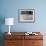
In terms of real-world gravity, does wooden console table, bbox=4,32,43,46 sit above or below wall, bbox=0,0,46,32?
below

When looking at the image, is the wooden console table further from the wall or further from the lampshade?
the wall

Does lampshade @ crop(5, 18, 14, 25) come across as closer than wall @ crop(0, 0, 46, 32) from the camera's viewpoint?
Yes

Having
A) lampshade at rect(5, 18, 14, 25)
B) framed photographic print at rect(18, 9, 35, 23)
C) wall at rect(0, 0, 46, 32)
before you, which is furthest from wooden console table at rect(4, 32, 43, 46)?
framed photographic print at rect(18, 9, 35, 23)

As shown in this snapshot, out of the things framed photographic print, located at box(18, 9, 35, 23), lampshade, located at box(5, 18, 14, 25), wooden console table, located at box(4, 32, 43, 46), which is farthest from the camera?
framed photographic print, located at box(18, 9, 35, 23)

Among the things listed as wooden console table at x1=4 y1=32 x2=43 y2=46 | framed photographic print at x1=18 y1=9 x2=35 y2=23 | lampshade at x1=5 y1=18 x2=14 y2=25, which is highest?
framed photographic print at x1=18 y1=9 x2=35 y2=23

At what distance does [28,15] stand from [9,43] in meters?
1.20

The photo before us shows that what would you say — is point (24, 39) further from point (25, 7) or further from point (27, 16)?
point (25, 7)

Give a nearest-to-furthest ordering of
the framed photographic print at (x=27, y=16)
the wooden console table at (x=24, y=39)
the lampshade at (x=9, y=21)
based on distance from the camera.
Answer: the wooden console table at (x=24, y=39) < the lampshade at (x=9, y=21) < the framed photographic print at (x=27, y=16)

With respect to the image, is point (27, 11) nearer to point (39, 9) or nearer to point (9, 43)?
point (39, 9)

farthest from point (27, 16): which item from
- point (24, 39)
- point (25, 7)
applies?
point (24, 39)

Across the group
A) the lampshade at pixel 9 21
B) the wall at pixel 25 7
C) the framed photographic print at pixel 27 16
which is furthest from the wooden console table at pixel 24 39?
the framed photographic print at pixel 27 16

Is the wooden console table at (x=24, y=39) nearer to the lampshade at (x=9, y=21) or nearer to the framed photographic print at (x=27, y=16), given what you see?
the lampshade at (x=9, y=21)

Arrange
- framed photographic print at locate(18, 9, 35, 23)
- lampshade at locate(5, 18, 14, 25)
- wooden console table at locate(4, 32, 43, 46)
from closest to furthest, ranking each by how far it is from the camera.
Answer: wooden console table at locate(4, 32, 43, 46) → lampshade at locate(5, 18, 14, 25) → framed photographic print at locate(18, 9, 35, 23)

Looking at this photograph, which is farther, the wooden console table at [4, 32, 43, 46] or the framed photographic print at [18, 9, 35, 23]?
the framed photographic print at [18, 9, 35, 23]
